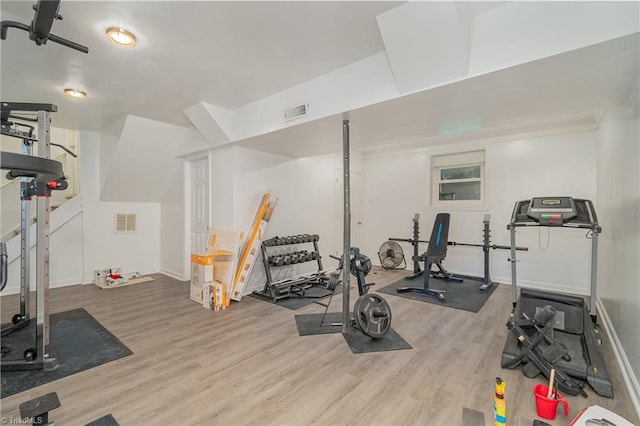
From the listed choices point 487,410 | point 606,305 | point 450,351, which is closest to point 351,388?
point 487,410

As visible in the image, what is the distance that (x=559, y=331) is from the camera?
9.12ft

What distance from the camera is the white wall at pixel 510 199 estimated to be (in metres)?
4.56

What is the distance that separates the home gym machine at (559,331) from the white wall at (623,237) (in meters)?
0.17

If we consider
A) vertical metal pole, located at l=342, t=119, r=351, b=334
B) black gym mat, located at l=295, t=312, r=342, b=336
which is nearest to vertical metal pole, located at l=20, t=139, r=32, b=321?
black gym mat, located at l=295, t=312, r=342, b=336

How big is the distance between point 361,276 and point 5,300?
508 centimetres

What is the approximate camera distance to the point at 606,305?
135 inches

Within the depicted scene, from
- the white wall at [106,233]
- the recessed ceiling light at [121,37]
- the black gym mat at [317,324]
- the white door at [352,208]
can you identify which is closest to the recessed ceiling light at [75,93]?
the recessed ceiling light at [121,37]

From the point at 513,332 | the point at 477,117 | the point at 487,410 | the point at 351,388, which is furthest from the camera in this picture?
the point at 477,117

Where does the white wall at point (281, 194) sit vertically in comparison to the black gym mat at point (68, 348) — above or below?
above

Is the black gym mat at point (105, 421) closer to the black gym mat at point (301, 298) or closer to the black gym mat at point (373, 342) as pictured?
the black gym mat at point (373, 342)

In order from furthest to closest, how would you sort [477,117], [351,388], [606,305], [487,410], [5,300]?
[5,300]
[606,305]
[477,117]
[351,388]
[487,410]

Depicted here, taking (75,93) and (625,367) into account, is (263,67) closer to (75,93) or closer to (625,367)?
(75,93)

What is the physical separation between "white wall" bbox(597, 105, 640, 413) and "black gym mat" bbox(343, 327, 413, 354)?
1.65 metres

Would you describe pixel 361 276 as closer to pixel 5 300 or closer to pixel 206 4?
pixel 206 4
